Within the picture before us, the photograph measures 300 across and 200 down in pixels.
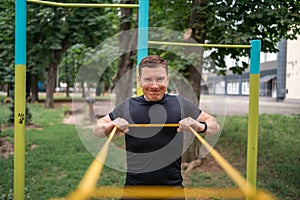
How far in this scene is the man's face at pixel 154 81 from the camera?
2223 mm

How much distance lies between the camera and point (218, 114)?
12.4ft

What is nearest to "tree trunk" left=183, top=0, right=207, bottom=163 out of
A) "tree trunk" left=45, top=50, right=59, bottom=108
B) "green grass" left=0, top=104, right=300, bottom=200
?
"green grass" left=0, top=104, right=300, bottom=200

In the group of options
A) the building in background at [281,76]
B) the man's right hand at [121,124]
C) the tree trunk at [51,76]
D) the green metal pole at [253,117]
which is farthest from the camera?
the tree trunk at [51,76]

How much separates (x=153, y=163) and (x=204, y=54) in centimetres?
410

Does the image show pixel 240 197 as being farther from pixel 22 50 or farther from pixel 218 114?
pixel 22 50

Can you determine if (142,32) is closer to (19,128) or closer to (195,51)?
(19,128)

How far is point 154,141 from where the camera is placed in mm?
2246

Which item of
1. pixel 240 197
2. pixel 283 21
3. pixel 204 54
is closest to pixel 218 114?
pixel 240 197

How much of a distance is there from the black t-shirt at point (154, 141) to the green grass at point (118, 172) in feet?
8.66

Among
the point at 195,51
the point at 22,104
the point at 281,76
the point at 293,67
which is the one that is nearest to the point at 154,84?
the point at 22,104

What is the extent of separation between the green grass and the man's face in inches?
113

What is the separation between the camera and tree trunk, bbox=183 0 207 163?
5781 millimetres

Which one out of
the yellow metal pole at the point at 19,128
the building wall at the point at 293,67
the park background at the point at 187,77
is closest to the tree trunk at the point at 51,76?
the park background at the point at 187,77

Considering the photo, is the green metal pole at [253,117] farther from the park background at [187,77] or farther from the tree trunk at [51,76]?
the tree trunk at [51,76]
